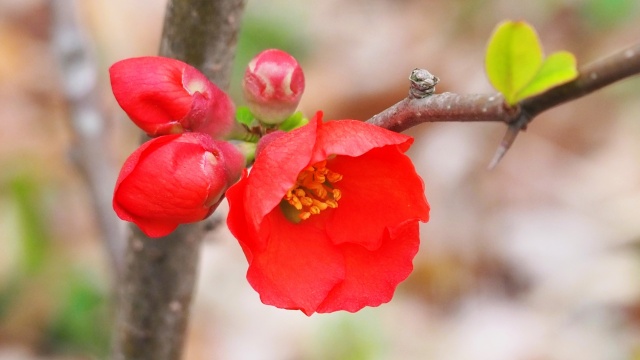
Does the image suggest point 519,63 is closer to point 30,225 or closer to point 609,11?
point 30,225

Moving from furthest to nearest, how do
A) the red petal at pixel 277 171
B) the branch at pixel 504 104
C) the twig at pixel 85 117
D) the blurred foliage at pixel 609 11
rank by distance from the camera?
the blurred foliage at pixel 609 11 < the twig at pixel 85 117 < the red petal at pixel 277 171 < the branch at pixel 504 104

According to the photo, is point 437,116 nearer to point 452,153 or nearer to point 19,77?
point 452,153

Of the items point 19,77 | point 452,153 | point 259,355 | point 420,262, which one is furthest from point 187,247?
point 19,77

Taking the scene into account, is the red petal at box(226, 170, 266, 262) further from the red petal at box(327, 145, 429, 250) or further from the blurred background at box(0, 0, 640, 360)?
the blurred background at box(0, 0, 640, 360)

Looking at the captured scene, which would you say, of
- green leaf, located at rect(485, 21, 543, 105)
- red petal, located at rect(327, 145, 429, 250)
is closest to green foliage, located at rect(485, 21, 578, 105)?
green leaf, located at rect(485, 21, 543, 105)

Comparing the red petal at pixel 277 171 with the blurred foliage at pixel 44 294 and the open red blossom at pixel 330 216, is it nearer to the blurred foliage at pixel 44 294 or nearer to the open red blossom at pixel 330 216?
the open red blossom at pixel 330 216

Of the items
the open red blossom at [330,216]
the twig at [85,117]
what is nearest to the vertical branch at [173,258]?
the open red blossom at [330,216]
